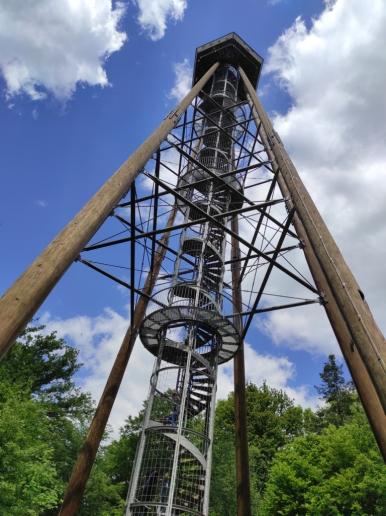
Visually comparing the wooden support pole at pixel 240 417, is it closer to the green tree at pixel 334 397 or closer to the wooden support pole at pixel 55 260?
the wooden support pole at pixel 55 260

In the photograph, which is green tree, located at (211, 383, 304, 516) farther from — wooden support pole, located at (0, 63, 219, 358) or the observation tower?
wooden support pole, located at (0, 63, 219, 358)

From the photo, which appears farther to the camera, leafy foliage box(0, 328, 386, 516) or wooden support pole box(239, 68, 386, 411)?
leafy foliage box(0, 328, 386, 516)

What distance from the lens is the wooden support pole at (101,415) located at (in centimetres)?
614

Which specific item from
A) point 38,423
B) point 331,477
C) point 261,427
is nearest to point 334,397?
point 261,427

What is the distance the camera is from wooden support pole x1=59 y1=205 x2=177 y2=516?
614cm

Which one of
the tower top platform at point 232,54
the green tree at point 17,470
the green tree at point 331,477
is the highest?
the tower top platform at point 232,54

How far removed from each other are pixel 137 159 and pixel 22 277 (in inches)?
107

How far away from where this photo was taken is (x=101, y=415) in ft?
22.7

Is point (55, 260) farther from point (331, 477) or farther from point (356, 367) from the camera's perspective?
point (331, 477)

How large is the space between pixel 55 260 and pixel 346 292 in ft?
8.16

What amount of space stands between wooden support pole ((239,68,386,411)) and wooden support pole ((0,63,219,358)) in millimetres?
2202

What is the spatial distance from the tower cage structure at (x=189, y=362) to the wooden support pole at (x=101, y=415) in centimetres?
54

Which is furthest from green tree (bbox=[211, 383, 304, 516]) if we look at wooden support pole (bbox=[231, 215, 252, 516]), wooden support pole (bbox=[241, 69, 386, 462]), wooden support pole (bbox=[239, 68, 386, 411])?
wooden support pole (bbox=[239, 68, 386, 411])

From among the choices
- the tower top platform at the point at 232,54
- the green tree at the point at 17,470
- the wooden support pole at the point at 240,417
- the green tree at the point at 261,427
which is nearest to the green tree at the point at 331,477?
the green tree at the point at 261,427
